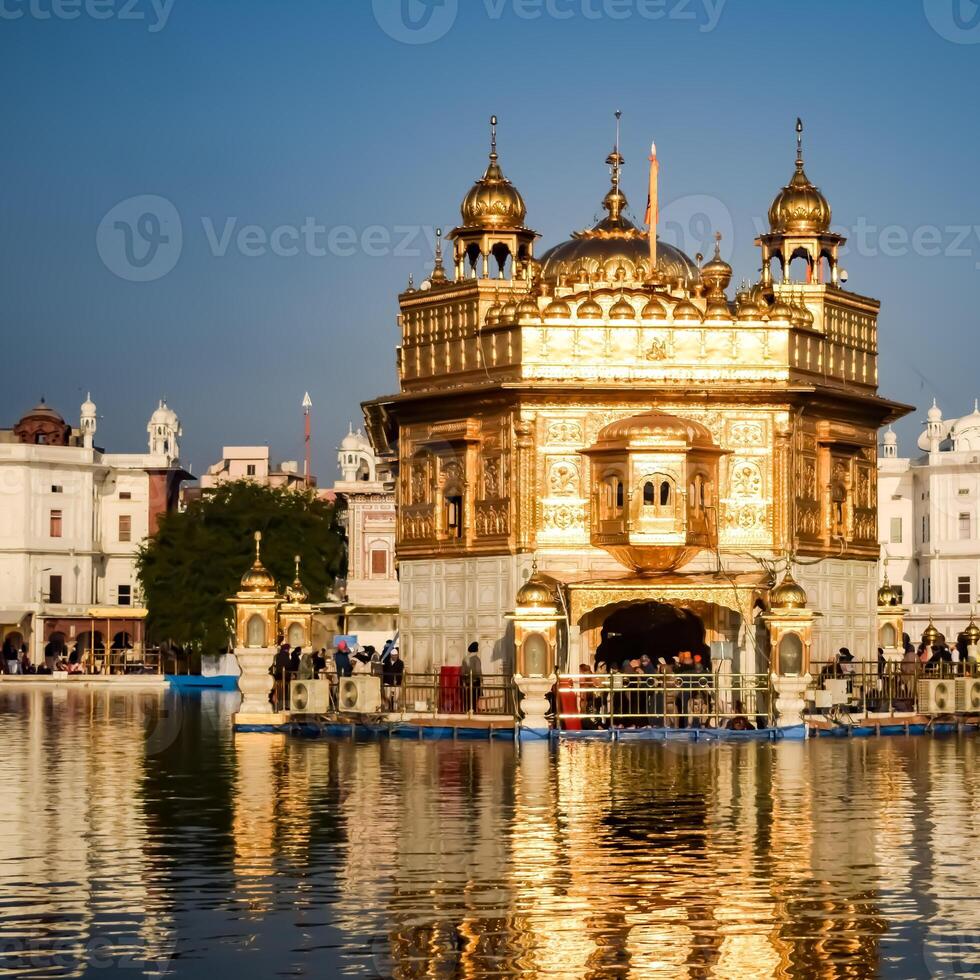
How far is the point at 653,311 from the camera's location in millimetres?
39375

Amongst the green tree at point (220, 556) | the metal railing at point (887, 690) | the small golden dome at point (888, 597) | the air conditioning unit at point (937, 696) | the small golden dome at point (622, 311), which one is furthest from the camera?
the green tree at point (220, 556)

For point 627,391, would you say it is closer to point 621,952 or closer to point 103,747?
point 103,747

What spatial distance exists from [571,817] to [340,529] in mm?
80873

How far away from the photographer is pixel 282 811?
20.7 metres

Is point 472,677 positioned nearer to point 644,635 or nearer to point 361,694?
point 361,694

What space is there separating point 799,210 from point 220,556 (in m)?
40.6

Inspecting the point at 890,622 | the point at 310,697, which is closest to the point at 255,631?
the point at 310,697

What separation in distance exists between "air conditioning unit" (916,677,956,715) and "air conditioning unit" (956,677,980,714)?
0.14m

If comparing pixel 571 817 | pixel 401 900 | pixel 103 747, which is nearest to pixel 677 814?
pixel 571 817

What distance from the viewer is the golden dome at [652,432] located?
37.7 metres

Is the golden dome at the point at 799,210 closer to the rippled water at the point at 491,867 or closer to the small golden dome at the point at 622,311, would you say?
the small golden dome at the point at 622,311

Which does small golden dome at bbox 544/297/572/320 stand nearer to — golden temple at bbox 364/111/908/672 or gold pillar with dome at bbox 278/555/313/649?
golden temple at bbox 364/111/908/672

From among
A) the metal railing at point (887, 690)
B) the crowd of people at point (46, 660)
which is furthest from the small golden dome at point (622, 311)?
the crowd of people at point (46, 660)

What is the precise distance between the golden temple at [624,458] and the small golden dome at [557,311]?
0.04 meters
